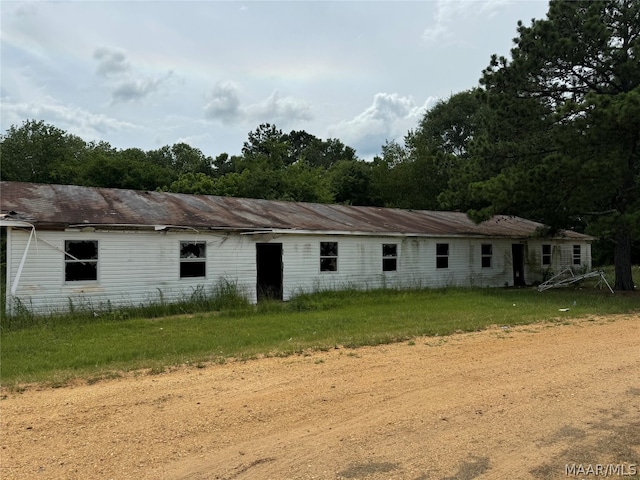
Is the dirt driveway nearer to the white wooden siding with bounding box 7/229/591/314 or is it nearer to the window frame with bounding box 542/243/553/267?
the white wooden siding with bounding box 7/229/591/314

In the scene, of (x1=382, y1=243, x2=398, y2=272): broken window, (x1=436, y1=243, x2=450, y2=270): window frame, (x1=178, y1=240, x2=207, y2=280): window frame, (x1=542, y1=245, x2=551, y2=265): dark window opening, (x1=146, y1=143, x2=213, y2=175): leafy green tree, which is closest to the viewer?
(x1=178, y1=240, x2=207, y2=280): window frame

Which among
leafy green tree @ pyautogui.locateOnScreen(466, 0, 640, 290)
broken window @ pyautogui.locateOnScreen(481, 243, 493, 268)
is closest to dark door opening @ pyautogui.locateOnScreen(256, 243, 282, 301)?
leafy green tree @ pyautogui.locateOnScreen(466, 0, 640, 290)

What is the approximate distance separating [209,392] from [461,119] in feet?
154

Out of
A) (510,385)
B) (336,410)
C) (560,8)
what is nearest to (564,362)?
(510,385)

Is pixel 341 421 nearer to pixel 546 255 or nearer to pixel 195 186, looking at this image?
pixel 546 255

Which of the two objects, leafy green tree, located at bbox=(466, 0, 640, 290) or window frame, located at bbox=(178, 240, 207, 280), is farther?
leafy green tree, located at bbox=(466, 0, 640, 290)

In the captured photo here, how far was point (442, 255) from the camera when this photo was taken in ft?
65.1

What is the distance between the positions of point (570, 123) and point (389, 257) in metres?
7.28

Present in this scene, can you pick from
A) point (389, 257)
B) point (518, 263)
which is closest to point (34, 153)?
point (389, 257)

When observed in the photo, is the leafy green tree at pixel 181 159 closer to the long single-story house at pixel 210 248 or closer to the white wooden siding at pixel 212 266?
the long single-story house at pixel 210 248

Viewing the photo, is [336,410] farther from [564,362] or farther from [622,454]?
[564,362]

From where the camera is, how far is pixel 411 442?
4105 millimetres

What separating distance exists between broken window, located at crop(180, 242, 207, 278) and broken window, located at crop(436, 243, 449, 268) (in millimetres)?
9592

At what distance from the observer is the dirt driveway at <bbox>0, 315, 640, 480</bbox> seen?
3.69 meters
